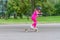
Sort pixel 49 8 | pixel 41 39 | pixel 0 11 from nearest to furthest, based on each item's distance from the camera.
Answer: pixel 41 39
pixel 49 8
pixel 0 11

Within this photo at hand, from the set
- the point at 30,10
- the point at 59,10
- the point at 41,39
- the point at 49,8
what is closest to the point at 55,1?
the point at 59,10

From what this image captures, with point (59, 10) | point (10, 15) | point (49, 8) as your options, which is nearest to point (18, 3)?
point (10, 15)

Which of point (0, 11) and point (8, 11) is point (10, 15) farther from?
point (0, 11)

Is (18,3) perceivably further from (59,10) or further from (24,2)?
(59,10)

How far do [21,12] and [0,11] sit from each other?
335 inches

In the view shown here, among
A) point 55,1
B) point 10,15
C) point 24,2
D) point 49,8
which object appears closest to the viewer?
point 24,2

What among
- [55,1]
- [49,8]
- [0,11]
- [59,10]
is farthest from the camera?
[55,1]

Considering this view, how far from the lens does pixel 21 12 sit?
32.2m

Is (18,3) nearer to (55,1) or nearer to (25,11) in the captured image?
(25,11)

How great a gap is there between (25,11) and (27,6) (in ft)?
2.46

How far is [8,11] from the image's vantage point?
33.4m

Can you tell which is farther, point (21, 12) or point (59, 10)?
point (59, 10)

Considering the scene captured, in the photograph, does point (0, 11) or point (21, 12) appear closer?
point (21, 12)

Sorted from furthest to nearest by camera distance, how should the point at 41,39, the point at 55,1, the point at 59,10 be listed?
the point at 55,1 < the point at 59,10 < the point at 41,39
